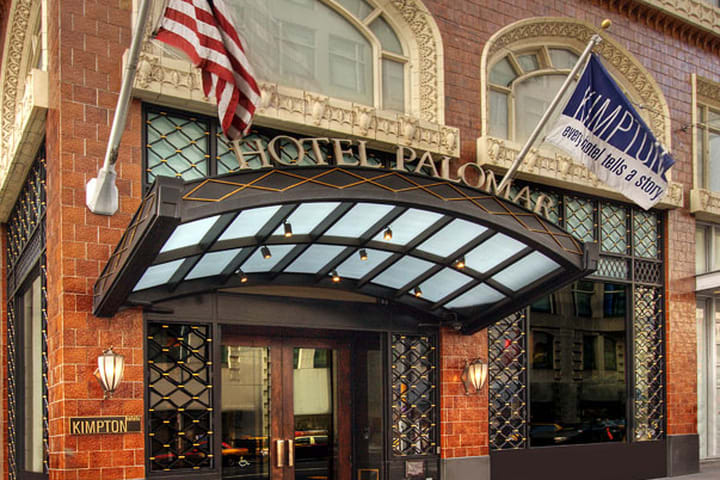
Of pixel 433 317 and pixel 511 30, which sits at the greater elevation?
pixel 511 30

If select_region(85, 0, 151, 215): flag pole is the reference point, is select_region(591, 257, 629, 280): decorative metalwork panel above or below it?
below

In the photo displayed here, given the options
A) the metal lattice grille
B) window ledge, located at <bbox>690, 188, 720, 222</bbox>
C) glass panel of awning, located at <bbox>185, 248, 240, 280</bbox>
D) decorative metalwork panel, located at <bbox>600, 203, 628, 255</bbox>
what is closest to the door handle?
glass panel of awning, located at <bbox>185, 248, 240, 280</bbox>

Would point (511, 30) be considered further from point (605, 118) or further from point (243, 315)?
point (243, 315)

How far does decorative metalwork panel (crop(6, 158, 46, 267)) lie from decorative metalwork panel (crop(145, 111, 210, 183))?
97.9 inches

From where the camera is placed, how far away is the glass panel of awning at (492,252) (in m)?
11.3

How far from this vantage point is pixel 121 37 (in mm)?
10492

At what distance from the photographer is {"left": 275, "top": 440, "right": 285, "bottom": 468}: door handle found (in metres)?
12.5

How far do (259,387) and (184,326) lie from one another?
7.24 ft

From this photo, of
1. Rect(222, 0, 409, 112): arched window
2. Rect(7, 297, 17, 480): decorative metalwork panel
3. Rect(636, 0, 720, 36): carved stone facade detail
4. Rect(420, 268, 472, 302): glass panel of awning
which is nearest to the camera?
Rect(222, 0, 409, 112): arched window

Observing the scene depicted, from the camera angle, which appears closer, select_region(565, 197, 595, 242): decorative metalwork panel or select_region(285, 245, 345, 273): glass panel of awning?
select_region(285, 245, 345, 273): glass panel of awning

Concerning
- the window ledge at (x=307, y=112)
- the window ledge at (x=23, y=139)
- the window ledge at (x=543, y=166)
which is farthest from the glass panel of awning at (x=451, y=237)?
the window ledge at (x=23, y=139)

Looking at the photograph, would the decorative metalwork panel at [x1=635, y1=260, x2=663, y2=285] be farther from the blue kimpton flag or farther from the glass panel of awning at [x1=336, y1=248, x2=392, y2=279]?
the glass panel of awning at [x1=336, y1=248, x2=392, y2=279]

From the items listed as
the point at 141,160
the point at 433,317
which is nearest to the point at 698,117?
the point at 433,317

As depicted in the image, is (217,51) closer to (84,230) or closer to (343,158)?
(84,230)
